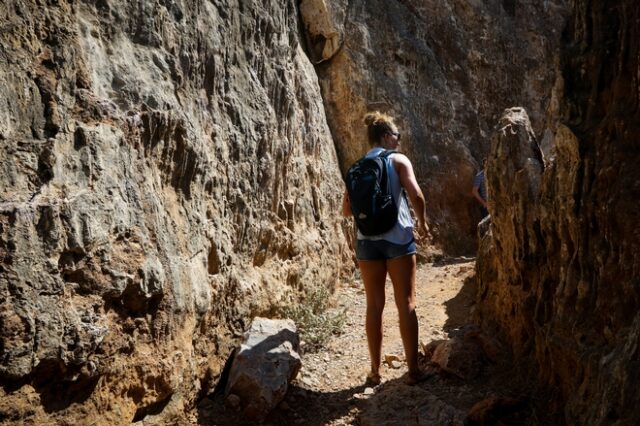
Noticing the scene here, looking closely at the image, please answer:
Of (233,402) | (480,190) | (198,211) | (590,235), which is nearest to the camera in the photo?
(590,235)

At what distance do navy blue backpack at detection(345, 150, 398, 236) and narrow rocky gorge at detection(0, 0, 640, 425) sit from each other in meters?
0.91

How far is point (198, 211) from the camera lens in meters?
4.05

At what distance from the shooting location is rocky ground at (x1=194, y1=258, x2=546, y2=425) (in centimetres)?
339

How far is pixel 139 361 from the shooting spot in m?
3.27

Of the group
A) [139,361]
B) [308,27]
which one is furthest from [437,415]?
[308,27]

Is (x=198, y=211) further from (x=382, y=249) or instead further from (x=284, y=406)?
(x=284, y=406)

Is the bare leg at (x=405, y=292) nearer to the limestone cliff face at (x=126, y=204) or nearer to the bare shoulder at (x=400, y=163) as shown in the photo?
the bare shoulder at (x=400, y=163)

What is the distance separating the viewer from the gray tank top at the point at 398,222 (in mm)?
3805

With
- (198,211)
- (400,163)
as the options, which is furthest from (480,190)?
(198,211)

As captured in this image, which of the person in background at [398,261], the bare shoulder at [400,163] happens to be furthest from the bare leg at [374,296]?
the bare shoulder at [400,163]

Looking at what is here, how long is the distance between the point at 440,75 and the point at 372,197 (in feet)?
23.7

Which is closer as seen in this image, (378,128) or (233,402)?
(233,402)

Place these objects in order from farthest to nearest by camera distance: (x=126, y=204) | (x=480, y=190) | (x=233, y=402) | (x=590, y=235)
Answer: (x=480, y=190), (x=233, y=402), (x=126, y=204), (x=590, y=235)

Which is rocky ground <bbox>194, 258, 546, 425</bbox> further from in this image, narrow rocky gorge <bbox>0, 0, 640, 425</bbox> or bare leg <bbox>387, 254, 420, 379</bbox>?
bare leg <bbox>387, 254, 420, 379</bbox>
